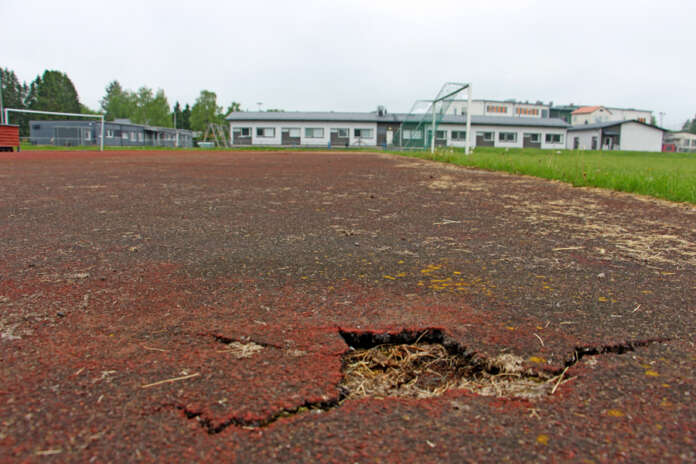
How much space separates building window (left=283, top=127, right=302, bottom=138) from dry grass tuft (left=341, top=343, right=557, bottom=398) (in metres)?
47.1

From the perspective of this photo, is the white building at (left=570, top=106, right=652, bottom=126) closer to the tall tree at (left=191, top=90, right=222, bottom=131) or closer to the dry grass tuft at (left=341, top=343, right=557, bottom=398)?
the tall tree at (left=191, top=90, right=222, bottom=131)

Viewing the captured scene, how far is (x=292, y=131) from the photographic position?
4725 cm

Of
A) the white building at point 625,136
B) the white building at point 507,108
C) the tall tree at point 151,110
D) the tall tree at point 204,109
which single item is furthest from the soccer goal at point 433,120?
the tall tree at point 151,110

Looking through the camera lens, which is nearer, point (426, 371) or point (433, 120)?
point (426, 371)

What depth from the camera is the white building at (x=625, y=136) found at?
53562 mm

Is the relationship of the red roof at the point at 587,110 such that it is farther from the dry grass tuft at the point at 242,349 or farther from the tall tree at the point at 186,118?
the dry grass tuft at the point at 242,349

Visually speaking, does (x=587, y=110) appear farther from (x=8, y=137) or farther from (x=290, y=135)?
(x=8, y=137)

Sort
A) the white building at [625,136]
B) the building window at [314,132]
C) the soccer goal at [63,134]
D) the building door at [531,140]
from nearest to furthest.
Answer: the soccer goal at [63,134]
the building window at [314,132]
the building door at [531,140]
the white building at [625,136]

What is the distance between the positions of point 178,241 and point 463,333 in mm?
2036

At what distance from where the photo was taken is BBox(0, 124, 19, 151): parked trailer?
20.6 m

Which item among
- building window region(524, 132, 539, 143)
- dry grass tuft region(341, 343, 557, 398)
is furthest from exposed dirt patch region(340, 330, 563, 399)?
building window region(524, 132, 539, 143)

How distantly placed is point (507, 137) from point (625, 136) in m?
14.0

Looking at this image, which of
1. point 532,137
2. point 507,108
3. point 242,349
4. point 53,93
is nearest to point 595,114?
point 507,108

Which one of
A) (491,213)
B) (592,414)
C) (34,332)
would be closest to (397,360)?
(592,414)
